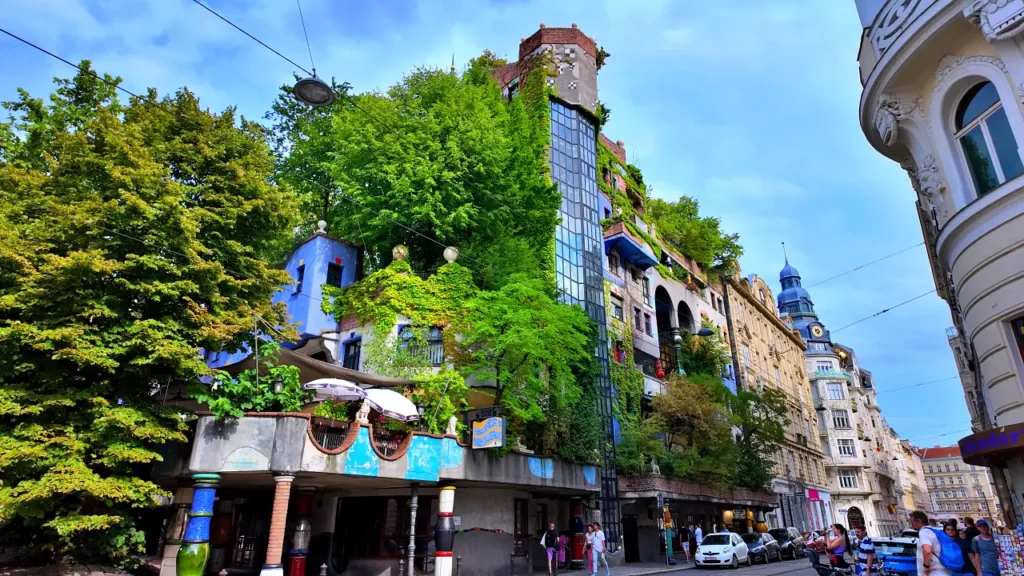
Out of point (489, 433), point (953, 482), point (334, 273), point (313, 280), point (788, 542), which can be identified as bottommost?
point (788, 542)

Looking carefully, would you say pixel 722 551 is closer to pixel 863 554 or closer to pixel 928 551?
pixel 863 554

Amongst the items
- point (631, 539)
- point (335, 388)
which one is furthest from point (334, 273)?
point (631, 539)

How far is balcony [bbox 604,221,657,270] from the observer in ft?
109

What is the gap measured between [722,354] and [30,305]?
37.9 meters

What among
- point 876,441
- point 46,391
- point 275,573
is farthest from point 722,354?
point 876,441

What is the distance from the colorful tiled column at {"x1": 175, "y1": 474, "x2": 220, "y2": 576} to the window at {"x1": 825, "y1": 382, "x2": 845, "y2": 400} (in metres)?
68.9

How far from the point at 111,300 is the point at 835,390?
7222 centimetres

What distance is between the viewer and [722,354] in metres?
41.5

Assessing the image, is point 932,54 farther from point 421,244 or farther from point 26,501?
point 26,501

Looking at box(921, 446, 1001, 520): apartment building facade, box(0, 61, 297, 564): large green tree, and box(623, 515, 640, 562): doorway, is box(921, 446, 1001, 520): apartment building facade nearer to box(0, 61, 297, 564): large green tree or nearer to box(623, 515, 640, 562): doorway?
box(623, 515, 640, 562): doorway

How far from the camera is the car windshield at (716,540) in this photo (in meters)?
24.8

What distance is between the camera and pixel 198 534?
13945 millimetres

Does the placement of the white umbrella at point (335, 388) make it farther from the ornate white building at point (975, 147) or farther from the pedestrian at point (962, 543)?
the ornate white building at point (975, 147)

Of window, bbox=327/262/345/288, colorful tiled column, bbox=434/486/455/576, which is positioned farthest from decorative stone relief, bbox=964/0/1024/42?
window, bbox=327/262/345/288
